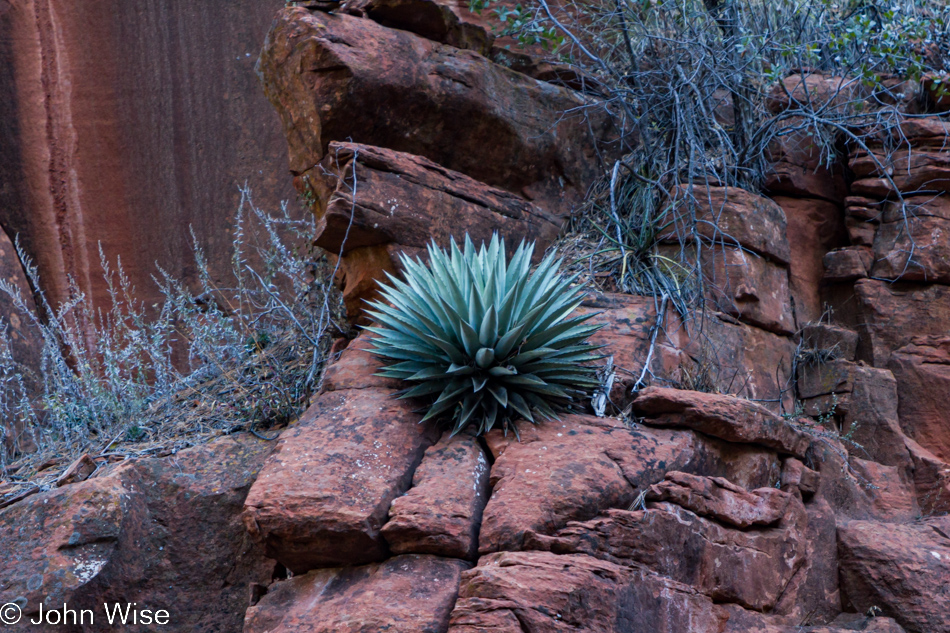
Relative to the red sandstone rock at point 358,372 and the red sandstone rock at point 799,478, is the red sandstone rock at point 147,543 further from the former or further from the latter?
the red sandstone rock at point 799,478

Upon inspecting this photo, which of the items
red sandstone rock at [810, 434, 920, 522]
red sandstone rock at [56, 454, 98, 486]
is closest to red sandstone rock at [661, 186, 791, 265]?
red sandstone rock at [810, 434, 920, 522]

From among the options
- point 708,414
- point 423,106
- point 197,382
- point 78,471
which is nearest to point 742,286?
point 708,414

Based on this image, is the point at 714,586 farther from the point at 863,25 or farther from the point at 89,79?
the point at 89,79

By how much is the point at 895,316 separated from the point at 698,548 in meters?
2.91

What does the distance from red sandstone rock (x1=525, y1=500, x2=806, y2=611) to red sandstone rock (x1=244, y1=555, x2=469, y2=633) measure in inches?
16.8

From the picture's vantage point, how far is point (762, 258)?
570cm

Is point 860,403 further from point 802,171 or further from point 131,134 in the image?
point 131,134

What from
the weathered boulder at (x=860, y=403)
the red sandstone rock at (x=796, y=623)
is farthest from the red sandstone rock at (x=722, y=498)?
the weathered boulder at (x=860, y=403)

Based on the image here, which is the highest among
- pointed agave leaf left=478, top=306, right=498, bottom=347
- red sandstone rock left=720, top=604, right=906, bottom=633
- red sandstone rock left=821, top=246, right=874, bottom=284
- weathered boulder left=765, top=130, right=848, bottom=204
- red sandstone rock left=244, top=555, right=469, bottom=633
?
weathered boulder left=765, top=130, right=848, bottom=204

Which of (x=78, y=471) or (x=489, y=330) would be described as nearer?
(x=489, y=330)

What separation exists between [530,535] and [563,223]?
10.4ft

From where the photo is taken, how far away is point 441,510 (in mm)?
3600

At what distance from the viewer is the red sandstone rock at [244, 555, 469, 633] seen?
3.26 meters

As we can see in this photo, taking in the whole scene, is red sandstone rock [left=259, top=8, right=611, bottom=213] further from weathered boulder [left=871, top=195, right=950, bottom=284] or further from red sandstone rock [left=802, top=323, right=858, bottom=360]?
weathered boulder [left=871, top=195, right=950, bottom=284]
